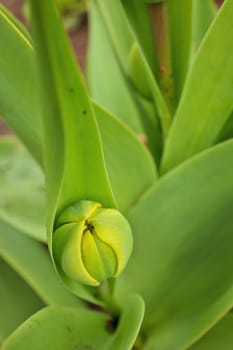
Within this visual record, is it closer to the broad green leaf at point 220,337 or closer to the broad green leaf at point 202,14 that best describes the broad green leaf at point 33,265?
the broad green leaf at point 220,337

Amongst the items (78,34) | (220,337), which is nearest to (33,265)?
(220,337)

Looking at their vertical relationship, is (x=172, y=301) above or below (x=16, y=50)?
below

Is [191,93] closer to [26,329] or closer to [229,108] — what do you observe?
[229,108]

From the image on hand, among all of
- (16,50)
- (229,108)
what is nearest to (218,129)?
(229,108)

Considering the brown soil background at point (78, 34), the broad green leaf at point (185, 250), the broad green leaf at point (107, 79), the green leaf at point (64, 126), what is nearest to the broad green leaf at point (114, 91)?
the broad green leaf at point (107, 79)

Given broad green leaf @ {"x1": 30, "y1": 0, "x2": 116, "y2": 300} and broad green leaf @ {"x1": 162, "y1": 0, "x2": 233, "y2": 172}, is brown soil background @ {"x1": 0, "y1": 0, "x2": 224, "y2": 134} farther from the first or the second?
broad green leaf @ {"x1": 30, "y1": 0, "x2": 116, "y2": 300}

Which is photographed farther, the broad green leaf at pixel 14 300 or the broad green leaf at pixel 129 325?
the broad green leaf at pixel 14 300

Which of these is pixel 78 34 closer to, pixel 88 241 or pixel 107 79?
pixel 107 79
